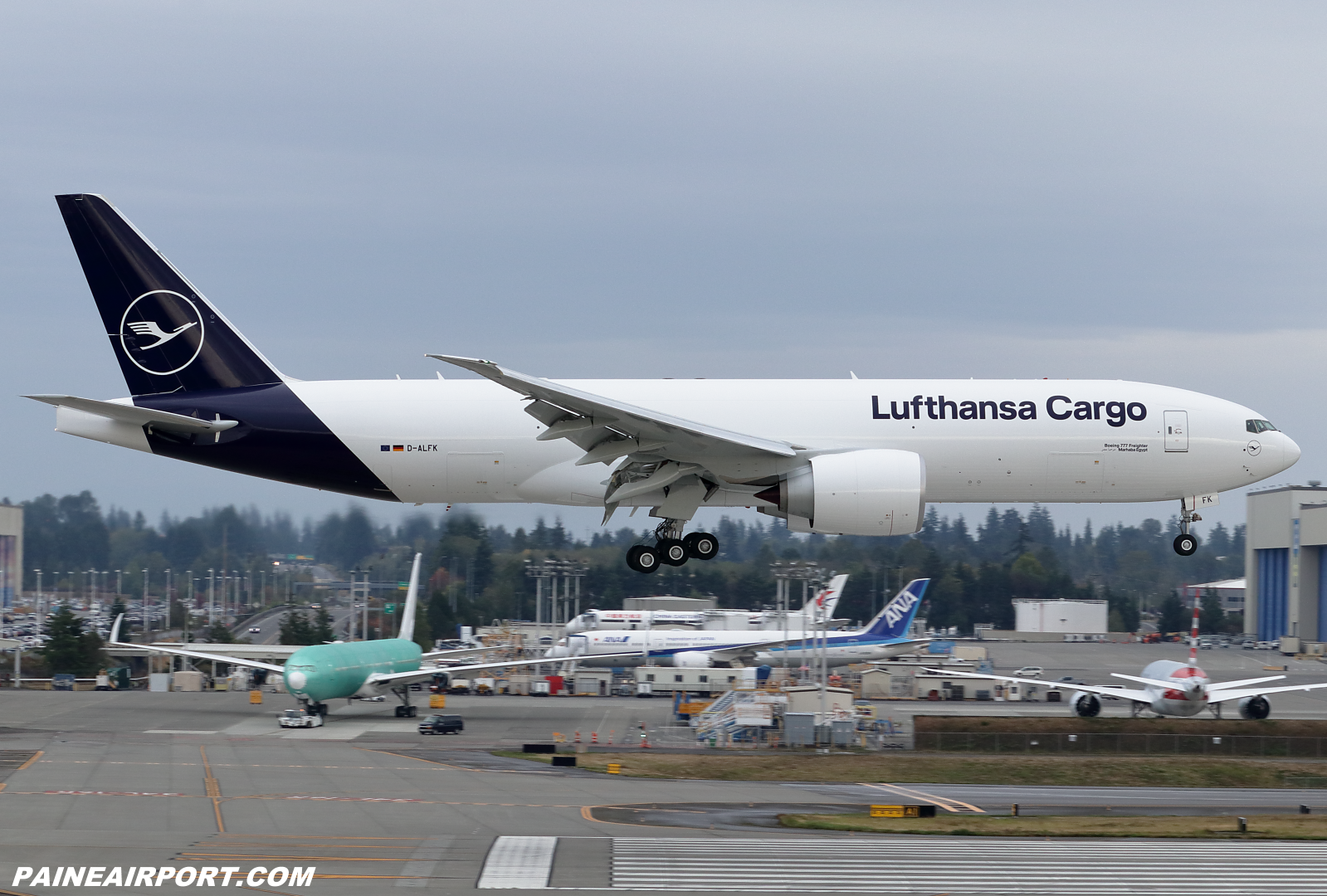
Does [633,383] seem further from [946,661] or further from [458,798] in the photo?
[946,661]

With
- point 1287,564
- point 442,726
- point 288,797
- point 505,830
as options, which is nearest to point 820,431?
point 505,830

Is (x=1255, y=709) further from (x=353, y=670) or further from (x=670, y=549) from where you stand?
(x=353, y=670)

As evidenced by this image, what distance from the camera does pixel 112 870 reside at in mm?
25750

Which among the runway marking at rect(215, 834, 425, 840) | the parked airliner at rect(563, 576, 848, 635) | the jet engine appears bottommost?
the runway marking at rect(215, 834, 425, 840)

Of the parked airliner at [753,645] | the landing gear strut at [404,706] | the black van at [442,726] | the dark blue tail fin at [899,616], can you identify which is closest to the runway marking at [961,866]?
the black van at [442,726]

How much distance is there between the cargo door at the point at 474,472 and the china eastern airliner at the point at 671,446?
1.6 inches

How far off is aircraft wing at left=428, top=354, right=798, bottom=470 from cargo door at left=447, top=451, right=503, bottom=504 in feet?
6.32

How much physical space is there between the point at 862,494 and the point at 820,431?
2704 mm

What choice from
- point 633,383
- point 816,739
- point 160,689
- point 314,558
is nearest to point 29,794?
point 633,383

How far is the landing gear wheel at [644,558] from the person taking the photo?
3809cm

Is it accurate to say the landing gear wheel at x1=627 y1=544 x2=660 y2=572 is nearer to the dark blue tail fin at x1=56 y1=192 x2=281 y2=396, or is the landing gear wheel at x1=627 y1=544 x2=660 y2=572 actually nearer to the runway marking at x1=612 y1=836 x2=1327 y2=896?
the runway marking at x1=612 y1=836 x2=1327 y2=896

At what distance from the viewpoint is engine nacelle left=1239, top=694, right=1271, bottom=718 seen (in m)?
57.6

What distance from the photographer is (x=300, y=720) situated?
59.2 meters

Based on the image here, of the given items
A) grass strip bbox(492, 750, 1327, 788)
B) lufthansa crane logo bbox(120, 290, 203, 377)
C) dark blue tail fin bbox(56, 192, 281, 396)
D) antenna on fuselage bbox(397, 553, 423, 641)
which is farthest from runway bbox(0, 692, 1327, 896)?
antenna on fuselage bbox(397, 553, 423, 641)
